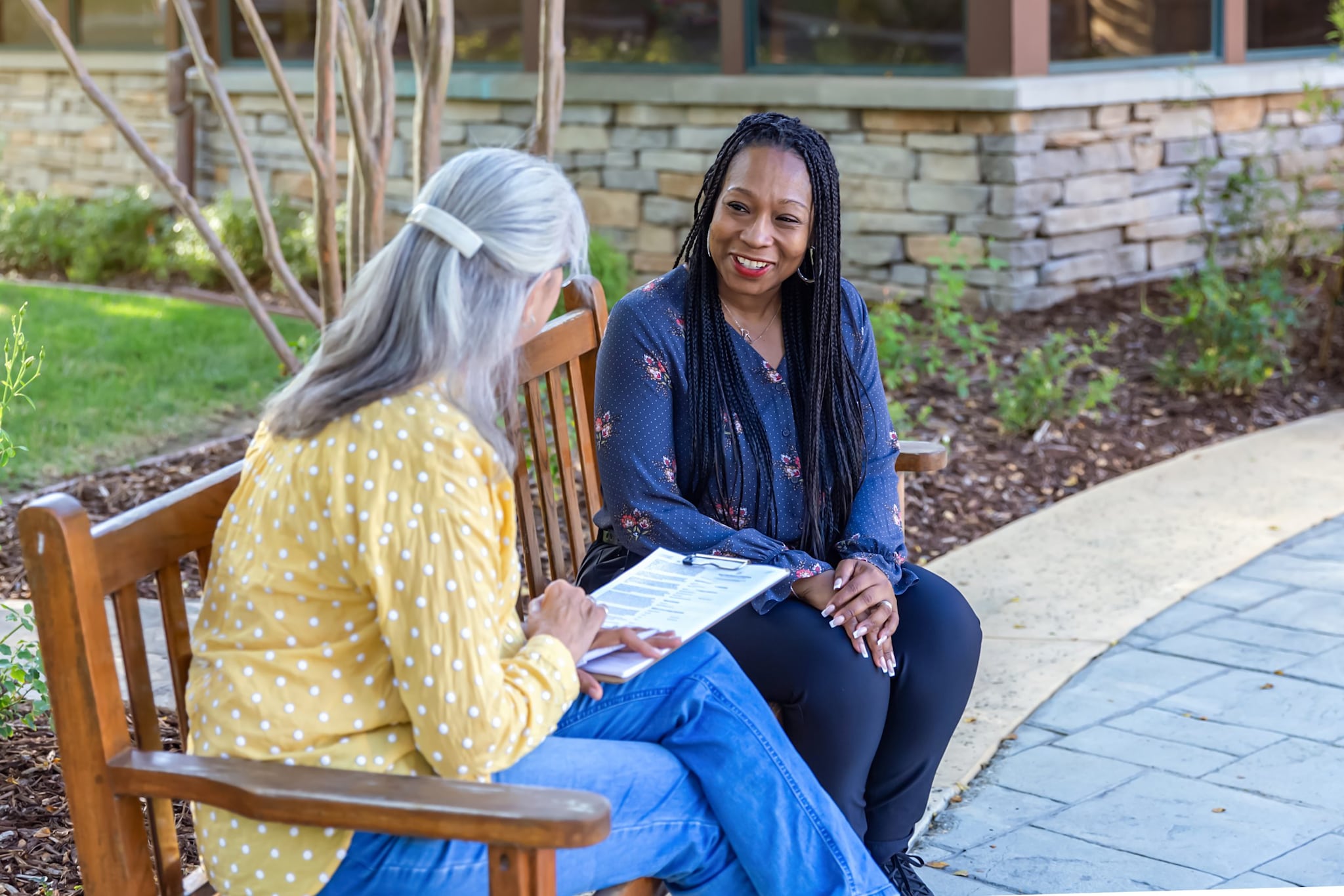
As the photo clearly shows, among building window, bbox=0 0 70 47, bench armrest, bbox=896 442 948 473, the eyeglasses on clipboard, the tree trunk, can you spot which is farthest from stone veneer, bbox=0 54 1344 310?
the eyeglasses on clipboard

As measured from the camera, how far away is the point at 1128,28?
774 cm

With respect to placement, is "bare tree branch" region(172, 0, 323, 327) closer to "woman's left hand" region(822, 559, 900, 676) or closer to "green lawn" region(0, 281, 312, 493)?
"green lawn" region(0, 281, 312, 493)

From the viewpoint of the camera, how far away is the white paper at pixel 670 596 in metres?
2.22

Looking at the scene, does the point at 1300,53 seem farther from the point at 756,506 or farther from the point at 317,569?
the point at 317,569

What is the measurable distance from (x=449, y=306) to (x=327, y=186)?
2.67m

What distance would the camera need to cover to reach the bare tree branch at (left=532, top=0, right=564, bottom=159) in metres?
4.48

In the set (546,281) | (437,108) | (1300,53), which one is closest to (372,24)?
(437,108)

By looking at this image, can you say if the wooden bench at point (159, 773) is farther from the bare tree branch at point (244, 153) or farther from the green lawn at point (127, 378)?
the green lawn at point (127, 378)

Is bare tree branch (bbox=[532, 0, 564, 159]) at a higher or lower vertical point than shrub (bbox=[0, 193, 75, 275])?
higher

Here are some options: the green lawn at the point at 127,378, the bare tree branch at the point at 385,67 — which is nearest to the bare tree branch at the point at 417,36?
the bare tree branch at the point at 385,67

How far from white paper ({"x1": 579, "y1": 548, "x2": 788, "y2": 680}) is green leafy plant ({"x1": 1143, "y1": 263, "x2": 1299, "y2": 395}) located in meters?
4.20

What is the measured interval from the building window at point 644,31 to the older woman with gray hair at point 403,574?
645cm

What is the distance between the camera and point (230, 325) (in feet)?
24.8

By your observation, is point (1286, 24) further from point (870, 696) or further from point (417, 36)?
point (870, 696)
